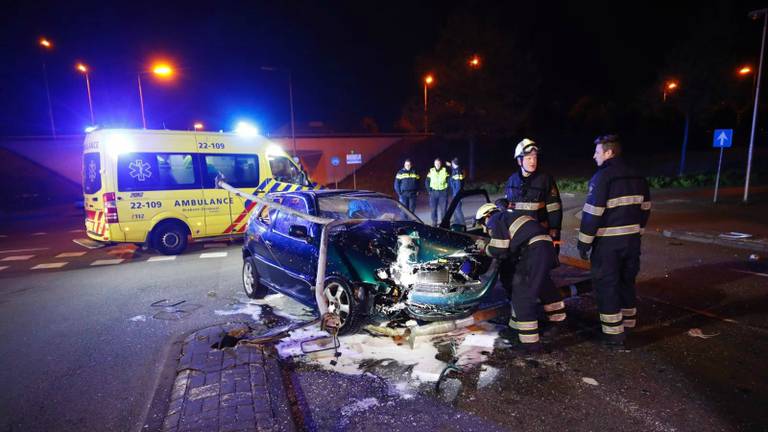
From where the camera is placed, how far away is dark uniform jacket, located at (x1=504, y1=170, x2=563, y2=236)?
4637 mm

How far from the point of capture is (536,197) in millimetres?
4664

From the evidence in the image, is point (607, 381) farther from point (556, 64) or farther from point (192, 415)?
point (556, 64)

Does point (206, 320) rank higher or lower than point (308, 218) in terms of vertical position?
lower

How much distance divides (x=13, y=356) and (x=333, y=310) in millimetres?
3235

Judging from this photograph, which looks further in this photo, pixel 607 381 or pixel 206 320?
pixel 206 320

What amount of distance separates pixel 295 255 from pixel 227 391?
1.95 meters

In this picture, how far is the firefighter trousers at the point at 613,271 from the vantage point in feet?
13.0

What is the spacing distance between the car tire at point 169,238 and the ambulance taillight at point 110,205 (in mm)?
845

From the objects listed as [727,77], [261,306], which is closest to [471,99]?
[727,77]

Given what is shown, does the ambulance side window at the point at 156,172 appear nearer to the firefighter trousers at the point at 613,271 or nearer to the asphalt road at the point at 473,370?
the asphalt road at the point at 473,370

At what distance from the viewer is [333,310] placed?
4430mm

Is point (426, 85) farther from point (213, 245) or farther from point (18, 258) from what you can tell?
point (18, 258)

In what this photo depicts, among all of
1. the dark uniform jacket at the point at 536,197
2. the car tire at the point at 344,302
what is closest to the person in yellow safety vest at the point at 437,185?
the dark uniform jacket at the point at 536,197

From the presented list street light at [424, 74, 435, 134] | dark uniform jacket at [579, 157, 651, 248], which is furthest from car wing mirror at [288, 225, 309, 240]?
street light at [424, 74, 435, 134]
